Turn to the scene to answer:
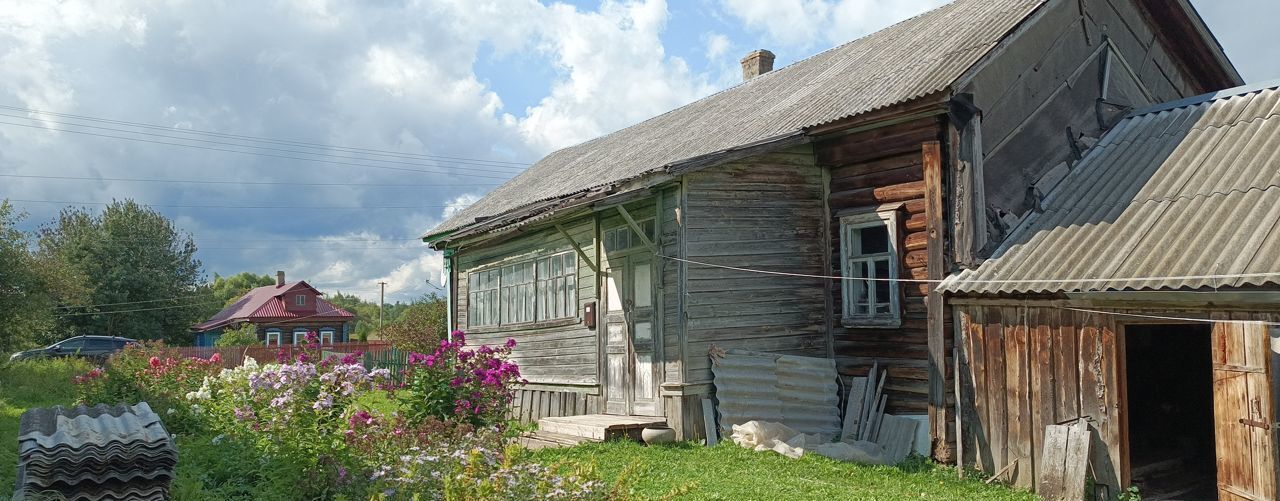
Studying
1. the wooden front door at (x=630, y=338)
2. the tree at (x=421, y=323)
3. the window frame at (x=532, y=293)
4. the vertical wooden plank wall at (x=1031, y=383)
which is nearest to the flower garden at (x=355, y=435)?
the wooden front door at (x=630, y=338)

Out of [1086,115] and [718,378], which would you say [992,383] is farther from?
[1086,115]

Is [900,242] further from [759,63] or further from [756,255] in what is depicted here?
[759,63]

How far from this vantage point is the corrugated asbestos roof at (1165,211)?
8.55 meters

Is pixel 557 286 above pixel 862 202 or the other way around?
the other way around

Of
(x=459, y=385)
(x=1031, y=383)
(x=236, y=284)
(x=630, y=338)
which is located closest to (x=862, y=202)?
(x=1031, y=383)

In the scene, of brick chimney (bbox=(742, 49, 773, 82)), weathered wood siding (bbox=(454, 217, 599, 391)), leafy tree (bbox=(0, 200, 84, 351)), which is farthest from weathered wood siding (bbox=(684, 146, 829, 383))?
leafy tree (bbox=(0, 200, 84, 351))

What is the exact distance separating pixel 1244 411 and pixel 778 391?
5207mm

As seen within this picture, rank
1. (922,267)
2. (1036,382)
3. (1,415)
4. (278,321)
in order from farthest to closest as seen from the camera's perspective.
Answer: (278,321) → (1,415) → (922,267) → (1036,382)

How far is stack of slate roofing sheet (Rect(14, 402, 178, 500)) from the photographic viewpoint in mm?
5785

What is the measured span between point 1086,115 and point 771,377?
5570 millimetres

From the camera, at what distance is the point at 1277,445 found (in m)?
7.64

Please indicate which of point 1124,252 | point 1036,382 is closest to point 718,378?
point 1036,382

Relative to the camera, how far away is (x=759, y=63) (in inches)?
829

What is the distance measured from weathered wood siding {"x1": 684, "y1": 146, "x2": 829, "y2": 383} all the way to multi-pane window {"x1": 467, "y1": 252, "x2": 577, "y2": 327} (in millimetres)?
3701
